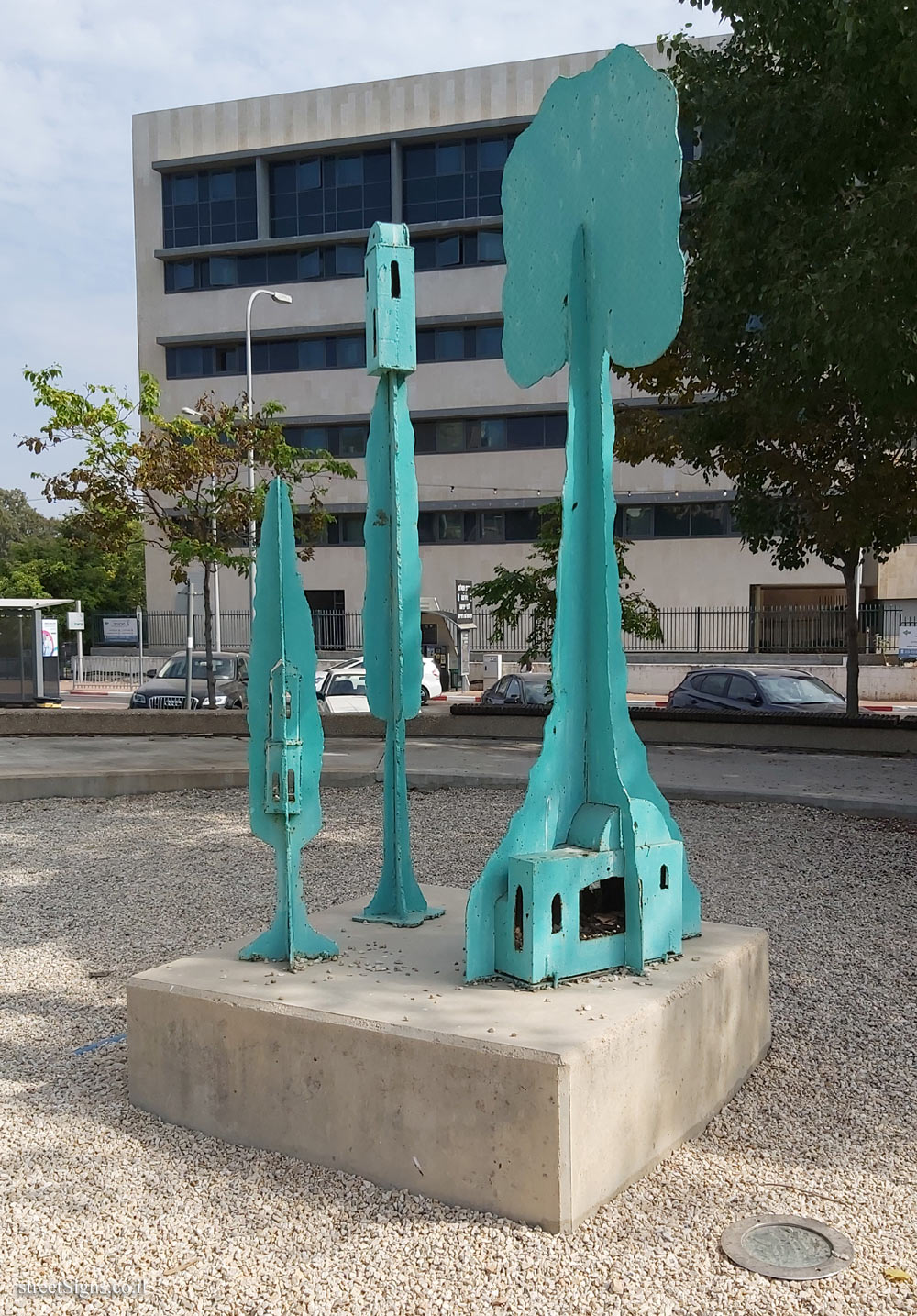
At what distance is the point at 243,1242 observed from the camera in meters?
2.91

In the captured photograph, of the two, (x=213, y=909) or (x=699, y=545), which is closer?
(x=213, y=909)

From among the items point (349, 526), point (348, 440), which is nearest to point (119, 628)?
point (349, 526)

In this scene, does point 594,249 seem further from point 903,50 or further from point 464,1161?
point 903,50

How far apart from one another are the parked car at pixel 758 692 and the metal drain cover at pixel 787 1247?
12.0m

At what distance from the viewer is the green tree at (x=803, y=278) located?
329 inches

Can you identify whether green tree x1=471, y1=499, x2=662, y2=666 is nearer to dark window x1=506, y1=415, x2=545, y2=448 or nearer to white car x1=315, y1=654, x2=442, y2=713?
white car x1=315, y1=654, x2=442, y2=713

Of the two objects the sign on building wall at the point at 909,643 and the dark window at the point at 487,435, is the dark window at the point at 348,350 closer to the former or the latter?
the dark window at the point at 487,435

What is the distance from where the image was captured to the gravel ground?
270 centimetres

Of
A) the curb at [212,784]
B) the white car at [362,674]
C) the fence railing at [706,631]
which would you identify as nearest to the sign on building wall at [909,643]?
the fence railing at [706,631]

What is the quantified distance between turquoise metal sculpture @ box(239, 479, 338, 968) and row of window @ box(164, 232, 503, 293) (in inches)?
1424

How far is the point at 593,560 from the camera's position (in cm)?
390

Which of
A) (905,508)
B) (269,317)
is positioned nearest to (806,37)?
(905,508)

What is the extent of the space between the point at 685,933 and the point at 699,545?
111ft

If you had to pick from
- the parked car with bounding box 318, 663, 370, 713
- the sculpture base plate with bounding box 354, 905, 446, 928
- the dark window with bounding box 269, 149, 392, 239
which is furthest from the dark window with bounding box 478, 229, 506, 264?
the sculpture base plate with bounding box 354, 905, 446, 928
